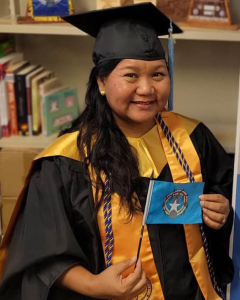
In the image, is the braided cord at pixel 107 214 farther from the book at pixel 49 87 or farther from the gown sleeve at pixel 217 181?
the book at pixel 49 87

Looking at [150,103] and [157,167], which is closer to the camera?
[150,103]

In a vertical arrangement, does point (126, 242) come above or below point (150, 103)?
below

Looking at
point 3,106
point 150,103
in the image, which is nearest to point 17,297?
point 150,103

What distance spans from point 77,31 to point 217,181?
81 centimetres

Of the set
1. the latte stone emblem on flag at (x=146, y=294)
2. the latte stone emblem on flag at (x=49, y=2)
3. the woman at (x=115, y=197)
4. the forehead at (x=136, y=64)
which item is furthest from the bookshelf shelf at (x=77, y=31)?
the latte stone emblem on flag at (x=146, y=294)

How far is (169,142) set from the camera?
1.29 metres

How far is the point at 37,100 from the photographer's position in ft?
6.36

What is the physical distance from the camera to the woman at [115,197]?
3.69 ft

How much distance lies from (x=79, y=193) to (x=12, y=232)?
0.25 meters

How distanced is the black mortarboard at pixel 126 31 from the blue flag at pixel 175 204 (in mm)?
323

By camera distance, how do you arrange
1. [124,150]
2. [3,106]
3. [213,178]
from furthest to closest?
[3,106], [213,178], [124,150]

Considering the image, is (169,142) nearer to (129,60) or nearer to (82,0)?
(129,60)

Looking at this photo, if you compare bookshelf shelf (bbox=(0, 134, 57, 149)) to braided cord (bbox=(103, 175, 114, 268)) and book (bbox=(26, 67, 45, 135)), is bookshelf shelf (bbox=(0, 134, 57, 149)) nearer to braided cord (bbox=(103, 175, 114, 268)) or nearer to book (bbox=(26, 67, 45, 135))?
book (bbox=(26, 67, 45, 135))

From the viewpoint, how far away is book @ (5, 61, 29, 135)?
189cm
